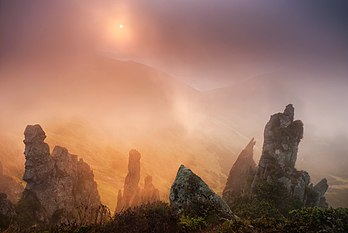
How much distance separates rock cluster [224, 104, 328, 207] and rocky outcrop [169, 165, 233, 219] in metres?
42.3

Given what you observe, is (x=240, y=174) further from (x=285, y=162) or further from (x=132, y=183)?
(x=132, y=183)

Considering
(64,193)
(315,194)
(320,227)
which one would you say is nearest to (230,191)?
(315,194)

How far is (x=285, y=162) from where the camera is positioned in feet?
206

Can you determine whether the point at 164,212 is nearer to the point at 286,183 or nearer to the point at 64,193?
the point at 64,193

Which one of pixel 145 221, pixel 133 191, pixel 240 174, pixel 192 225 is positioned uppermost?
pixel 240 174

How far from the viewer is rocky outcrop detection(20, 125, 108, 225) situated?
158 feet

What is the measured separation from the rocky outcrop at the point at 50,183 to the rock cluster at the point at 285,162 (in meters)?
34.9

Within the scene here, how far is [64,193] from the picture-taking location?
5156 centimetres

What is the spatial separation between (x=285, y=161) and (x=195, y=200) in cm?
4840

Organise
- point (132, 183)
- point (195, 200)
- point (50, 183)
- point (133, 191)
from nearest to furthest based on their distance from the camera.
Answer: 1. point (195, 200)
2. point (50, 183)
3. point (133, 191)
4. point (132, 183)

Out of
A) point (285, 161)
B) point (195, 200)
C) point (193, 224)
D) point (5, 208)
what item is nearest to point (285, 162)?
point (285, 161)

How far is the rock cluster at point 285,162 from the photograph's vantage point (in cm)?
5934

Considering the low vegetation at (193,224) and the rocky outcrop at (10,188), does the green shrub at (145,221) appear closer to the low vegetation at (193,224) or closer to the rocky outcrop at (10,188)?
the low vegetation at (193,224)

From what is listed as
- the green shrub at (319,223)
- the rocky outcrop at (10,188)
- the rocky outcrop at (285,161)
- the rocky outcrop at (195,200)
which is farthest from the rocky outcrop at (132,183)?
the green shrub at (319,223)
